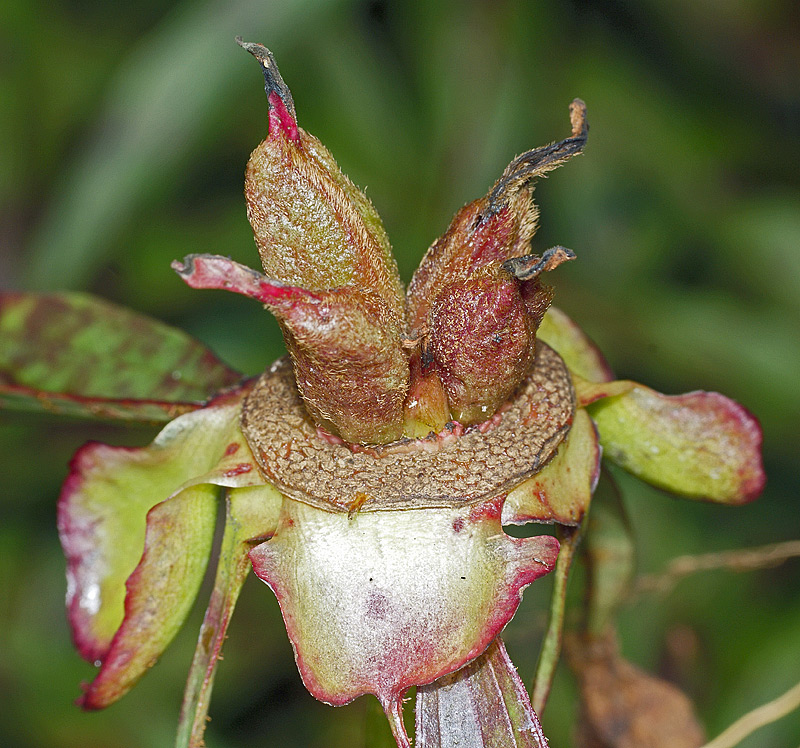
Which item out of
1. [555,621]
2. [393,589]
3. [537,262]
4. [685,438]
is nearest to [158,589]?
[393,589]

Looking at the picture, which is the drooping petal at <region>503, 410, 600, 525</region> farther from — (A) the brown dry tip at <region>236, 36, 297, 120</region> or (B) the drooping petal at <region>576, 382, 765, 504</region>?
(A) the brown dry tip at <region>236, 36, 297, 120</region>

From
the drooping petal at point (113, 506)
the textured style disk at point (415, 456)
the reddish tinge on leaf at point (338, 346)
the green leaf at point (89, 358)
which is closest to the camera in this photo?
the reddish tinge on leaf at point (338, 346)

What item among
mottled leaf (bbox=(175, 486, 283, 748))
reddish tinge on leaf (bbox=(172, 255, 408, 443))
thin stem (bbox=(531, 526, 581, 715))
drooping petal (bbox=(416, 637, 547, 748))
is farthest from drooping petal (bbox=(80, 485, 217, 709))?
thin stem (bbox=(531, 526, 581, 715))

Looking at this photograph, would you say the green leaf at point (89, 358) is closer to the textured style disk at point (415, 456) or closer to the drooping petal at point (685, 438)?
the textured style disk at point (415, 456)

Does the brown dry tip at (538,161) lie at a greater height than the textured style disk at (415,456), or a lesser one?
greater

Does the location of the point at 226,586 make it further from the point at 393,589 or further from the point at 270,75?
the point at 270,75

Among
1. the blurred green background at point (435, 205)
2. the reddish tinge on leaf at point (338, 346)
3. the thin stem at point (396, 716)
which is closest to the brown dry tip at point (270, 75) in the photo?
the reddish tinge on leaf at point (338, 346)

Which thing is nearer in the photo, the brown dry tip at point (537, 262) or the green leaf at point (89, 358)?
the brown dry tip at point (537, 262)
